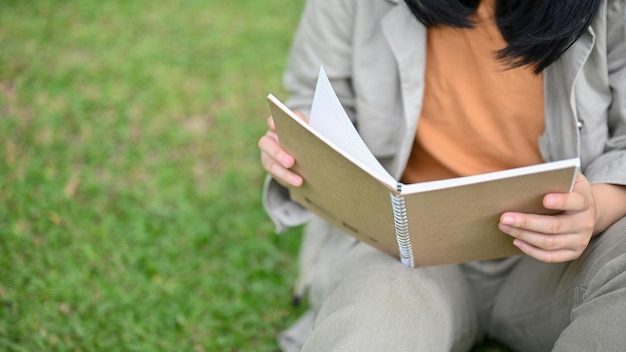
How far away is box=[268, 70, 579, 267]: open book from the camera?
3.02 feet

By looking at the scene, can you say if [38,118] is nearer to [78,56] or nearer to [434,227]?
[78,56]

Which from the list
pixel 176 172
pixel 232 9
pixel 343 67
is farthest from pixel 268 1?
pixel 343 67

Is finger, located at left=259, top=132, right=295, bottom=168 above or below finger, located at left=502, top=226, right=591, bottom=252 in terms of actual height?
below

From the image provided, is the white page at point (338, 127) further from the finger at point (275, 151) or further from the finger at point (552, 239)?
the finger at point (552, 239)

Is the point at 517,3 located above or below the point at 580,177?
above

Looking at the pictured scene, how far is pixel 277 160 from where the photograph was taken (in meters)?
1.17

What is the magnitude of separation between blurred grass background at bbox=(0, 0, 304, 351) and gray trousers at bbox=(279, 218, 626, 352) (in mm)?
360

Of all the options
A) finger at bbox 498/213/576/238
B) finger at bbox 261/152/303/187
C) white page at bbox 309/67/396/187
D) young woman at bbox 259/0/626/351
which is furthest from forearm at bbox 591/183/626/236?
finger at bbox 261/152/303/187

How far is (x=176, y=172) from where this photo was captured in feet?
6.72

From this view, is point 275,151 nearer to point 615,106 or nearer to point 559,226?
point 559,226

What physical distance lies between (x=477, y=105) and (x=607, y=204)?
31 centimetres

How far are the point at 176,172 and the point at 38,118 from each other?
52 centimetres

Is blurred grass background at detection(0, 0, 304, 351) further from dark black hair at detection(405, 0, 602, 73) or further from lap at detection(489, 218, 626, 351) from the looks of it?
dark black hair at detection(405, 0, 602, 73)

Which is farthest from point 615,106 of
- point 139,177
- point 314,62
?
point 139,177
